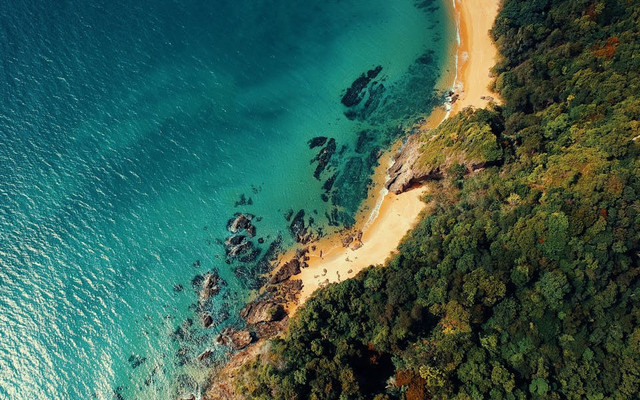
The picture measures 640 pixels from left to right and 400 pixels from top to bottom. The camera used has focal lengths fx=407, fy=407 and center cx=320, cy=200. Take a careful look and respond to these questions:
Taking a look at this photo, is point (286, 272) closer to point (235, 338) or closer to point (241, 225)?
point (241, 225)

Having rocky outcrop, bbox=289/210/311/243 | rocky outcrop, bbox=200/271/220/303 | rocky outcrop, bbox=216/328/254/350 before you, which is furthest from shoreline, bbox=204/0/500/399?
rocky outcrop, bbox=200/271/220/303

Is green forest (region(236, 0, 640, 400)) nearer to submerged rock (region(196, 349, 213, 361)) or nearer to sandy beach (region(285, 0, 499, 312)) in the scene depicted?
sandy beach (region(285, 0, 499, 312))

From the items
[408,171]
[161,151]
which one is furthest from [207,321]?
[408,171]

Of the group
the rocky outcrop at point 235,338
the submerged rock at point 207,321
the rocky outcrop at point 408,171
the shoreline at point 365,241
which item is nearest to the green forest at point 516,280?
the rocky outcrop at point 408,171

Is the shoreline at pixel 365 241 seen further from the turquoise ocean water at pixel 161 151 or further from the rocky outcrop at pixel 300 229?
the turquoise ocean water at pixel 161 151

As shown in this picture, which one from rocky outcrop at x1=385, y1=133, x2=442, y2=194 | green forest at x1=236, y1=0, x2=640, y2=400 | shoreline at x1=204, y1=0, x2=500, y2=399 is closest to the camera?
green forest at x1=236, y1=0, x2=640, y2=400

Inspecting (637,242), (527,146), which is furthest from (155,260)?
(637,242)
